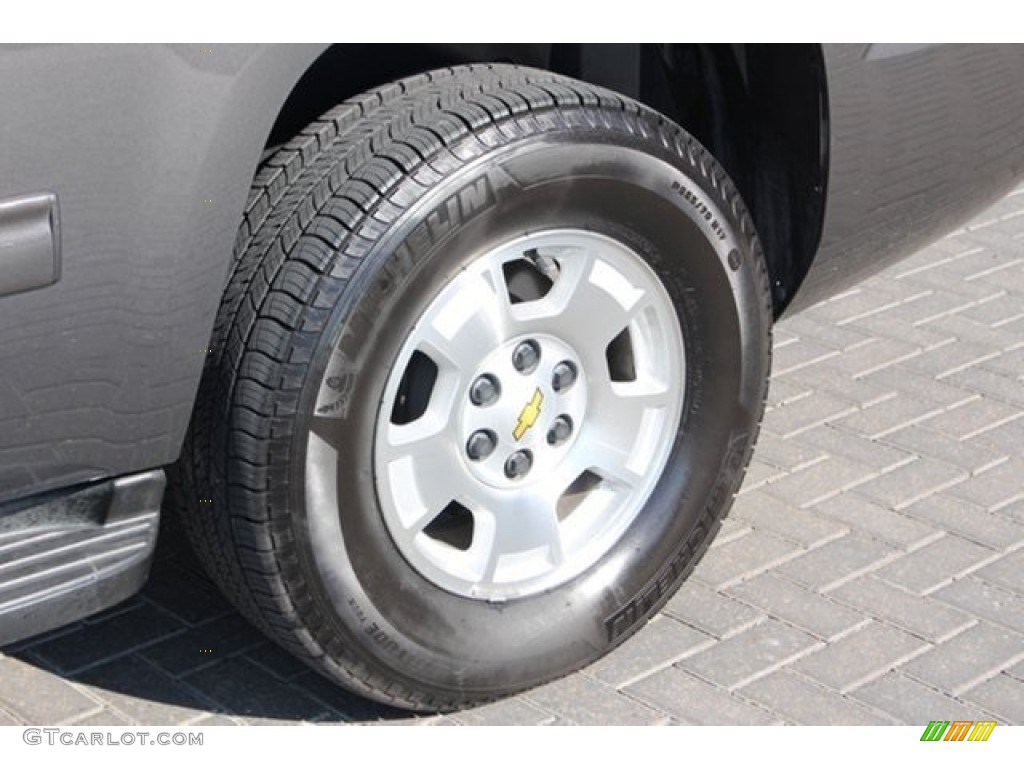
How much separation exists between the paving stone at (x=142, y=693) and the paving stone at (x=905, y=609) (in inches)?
48.2

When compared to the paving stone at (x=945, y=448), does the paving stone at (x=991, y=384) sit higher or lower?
higher

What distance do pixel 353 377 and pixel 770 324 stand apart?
0.93 m

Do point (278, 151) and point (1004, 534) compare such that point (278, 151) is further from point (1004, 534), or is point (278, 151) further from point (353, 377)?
point (1004, 534)

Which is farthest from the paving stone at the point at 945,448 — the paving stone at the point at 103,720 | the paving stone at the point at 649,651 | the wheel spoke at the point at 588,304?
the paving stone at the point at 103,720

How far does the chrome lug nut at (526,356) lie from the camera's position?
3068 millimetres

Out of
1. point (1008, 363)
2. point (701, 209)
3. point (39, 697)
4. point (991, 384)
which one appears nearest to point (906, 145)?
point (701, 209)

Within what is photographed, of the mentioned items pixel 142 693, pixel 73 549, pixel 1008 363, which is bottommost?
pixel 142 693

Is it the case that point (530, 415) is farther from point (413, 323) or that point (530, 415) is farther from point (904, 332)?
point (904, 332)

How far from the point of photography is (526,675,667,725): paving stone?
3141mm

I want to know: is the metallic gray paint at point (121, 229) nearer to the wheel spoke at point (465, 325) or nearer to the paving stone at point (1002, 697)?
the wheel spoke at point (465, 325)

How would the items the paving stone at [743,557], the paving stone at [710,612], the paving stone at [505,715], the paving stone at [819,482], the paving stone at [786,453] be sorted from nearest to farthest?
the paving stone at [505,715] → the paving stone at [710,612] → the paving stone at [743,557] → the paving stone at [819,482] → the paving stone at [786,453]

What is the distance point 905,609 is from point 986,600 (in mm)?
165

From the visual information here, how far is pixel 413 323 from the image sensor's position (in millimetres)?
2832

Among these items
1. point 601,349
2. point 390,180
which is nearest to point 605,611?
point 601,349
